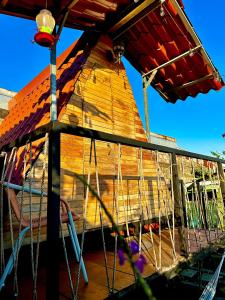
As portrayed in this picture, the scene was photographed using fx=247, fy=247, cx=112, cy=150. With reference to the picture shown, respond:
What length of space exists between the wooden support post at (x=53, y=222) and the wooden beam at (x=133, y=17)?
13.2 ft

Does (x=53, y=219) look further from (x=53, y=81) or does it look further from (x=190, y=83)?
(x=190, y=83)

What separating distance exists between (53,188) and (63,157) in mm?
2512

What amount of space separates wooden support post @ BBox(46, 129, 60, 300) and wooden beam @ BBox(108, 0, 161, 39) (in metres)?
4.02

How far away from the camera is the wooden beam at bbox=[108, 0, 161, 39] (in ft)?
15.2

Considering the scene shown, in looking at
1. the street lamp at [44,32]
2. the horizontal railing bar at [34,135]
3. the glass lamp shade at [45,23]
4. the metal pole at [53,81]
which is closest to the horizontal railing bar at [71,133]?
the horizontal railing bar at [34,135]

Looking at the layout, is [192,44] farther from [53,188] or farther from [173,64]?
[53,188]

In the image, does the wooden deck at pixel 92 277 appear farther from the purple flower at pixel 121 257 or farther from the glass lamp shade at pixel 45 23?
the glass lamp shade at pixel 45 23

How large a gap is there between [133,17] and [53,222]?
15.6 feet

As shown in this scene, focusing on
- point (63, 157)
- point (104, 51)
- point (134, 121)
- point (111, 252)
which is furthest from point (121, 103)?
point (111, 252)

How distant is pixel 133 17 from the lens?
5031 millimetres

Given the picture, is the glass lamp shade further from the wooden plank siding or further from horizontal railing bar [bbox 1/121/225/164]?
the wooden plank siding

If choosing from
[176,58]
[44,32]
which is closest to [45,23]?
[44,32]

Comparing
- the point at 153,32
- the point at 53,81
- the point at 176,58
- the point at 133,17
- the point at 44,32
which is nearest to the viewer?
the point at 44,32

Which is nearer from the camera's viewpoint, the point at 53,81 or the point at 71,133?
the point at 71,133
